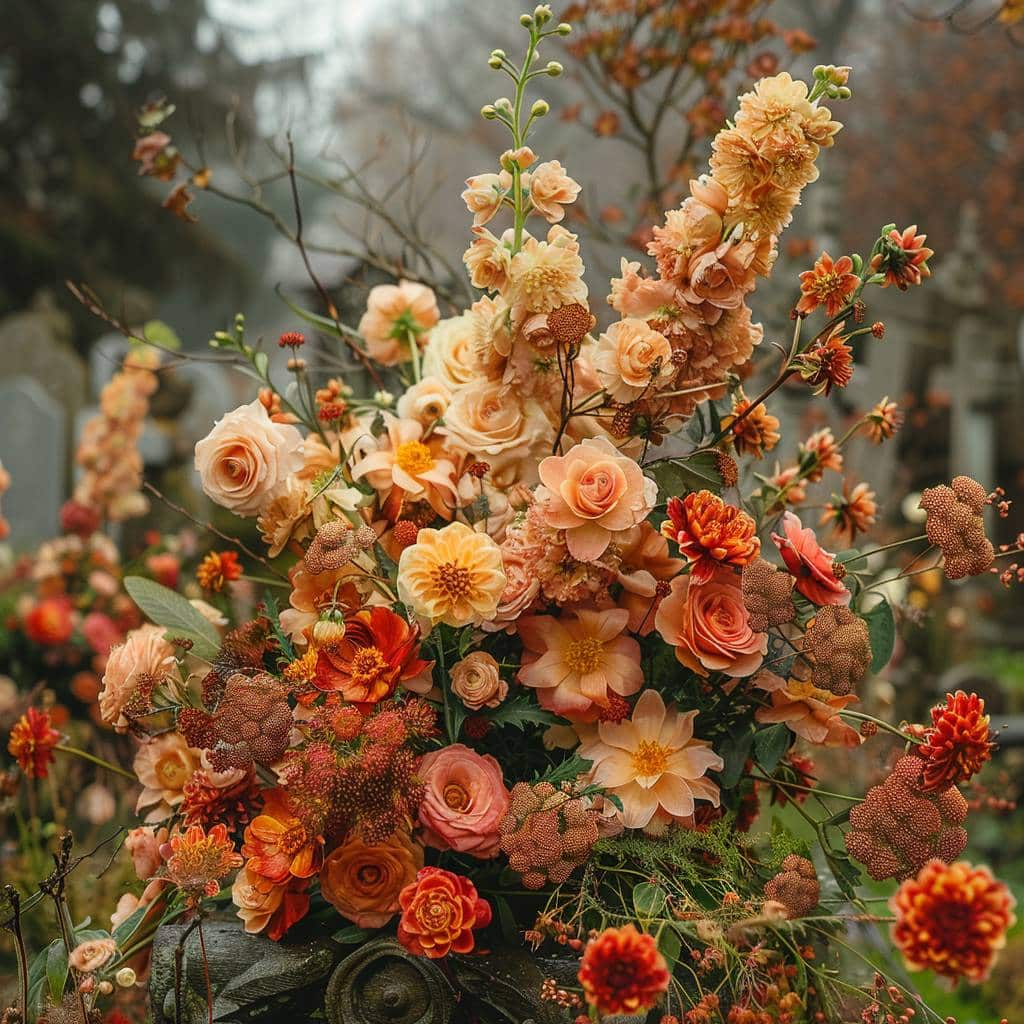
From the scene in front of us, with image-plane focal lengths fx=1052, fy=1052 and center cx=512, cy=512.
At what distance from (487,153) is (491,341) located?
43.0 feet

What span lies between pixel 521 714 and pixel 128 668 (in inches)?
17.8

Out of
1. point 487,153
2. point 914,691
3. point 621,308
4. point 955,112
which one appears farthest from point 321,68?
point 621,308

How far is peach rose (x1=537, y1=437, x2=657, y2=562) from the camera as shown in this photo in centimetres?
104

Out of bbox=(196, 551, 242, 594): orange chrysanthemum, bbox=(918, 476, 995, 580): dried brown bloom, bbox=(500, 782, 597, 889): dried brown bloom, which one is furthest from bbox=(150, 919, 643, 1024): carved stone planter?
bbox=(918, 476, 995, 580): dried brown bloom

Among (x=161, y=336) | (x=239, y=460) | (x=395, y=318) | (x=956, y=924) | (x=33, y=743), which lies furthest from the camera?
(x=161, y=336)

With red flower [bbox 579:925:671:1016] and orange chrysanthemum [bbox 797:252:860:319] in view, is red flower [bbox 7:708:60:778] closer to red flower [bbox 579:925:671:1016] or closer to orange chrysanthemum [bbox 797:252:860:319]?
red flower [bbox 579:925:671:1016]

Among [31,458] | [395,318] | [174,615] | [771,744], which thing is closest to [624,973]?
[771,744]

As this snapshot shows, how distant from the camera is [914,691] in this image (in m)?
4.88

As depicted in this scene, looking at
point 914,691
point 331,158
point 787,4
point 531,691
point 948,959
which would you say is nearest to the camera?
point 948,959

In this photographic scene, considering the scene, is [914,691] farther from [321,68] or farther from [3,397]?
[321,68]

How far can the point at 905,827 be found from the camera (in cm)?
100

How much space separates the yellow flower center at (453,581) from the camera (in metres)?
1.05

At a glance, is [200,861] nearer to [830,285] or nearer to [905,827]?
[905,827]

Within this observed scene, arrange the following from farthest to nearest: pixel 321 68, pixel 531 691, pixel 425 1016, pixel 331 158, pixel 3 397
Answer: pixel 321 68
pixel 3 397
pixel 331 158
pixel 531 691
pixel 425 1016
